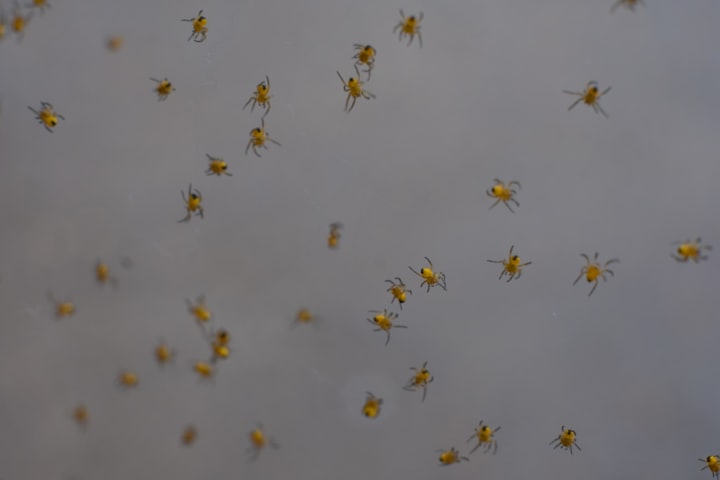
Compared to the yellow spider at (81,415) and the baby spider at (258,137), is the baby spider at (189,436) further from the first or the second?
the baby spider at (258,137)

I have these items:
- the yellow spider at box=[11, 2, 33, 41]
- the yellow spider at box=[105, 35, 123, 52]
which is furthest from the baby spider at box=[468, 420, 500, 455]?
the yellow spider at box=[11, 2, 33, 41]

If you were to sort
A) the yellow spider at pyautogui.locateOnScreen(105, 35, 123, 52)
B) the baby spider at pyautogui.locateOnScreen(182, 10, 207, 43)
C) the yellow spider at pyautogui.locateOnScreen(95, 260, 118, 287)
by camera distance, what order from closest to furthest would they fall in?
the baby spider at pyautogui.locateOnScreen(182, 10, 207, 43) → the yellow spider at pyautogui.locateOnScreen(95, 260, 118, 287) → the yellow spider at pyautogui.locateOnScreen(105, 35, 123, 52)

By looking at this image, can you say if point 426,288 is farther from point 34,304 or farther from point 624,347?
point 34,304

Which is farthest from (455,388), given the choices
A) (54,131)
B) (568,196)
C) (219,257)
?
(54,131)

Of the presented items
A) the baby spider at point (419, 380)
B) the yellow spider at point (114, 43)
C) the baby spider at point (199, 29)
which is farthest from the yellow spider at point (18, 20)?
the baby spider at point (419, 380)

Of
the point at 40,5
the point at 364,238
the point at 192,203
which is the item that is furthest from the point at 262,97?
the point at 40,5

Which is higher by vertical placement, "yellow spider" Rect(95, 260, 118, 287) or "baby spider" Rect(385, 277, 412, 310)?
"baby spider" Rect(385, 277, 412, 310)

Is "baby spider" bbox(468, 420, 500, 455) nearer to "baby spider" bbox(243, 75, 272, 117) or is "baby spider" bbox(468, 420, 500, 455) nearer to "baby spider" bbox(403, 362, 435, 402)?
"baby spider" bbox(403, 362, 435, 402)
